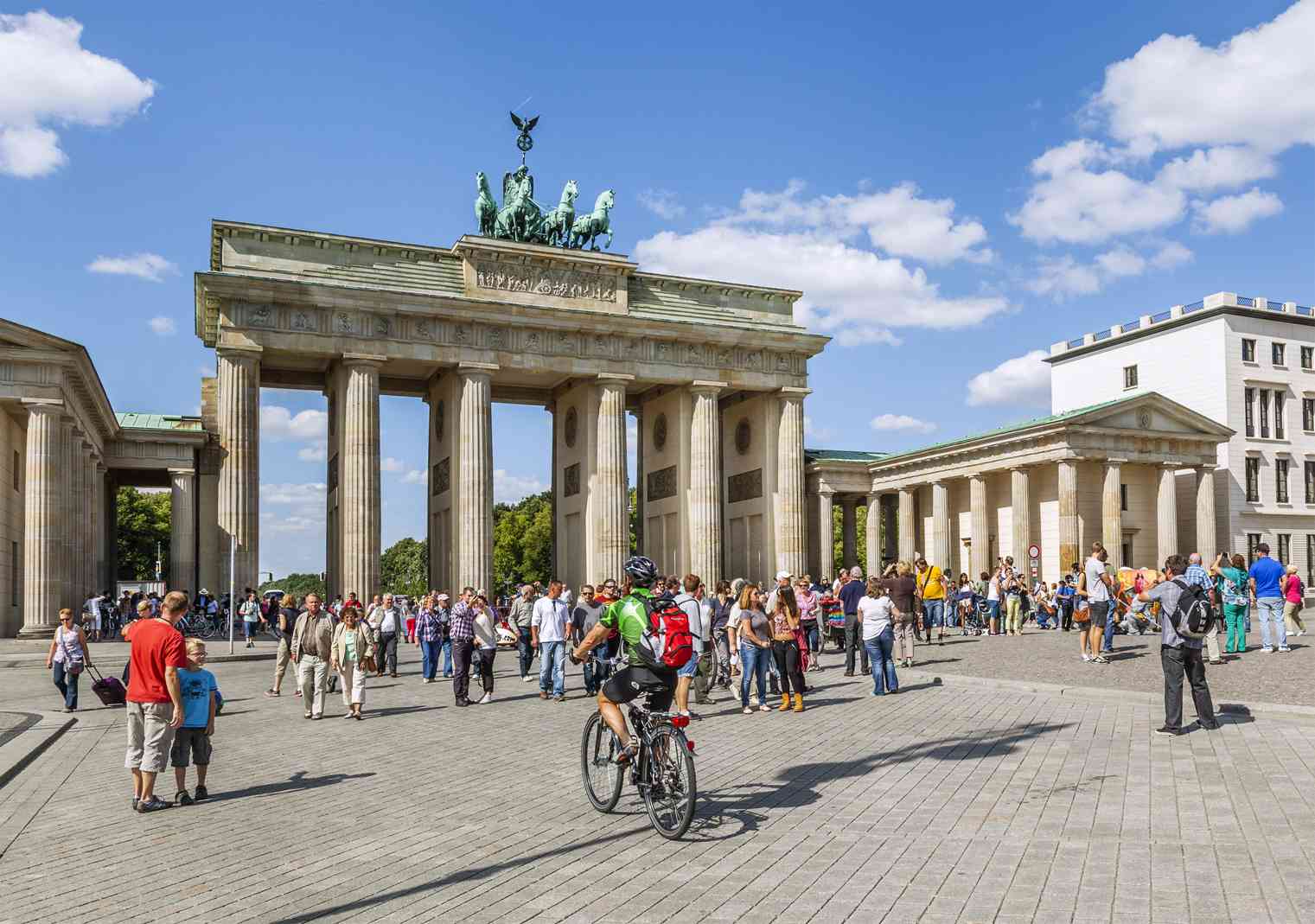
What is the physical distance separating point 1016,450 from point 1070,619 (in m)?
19.6

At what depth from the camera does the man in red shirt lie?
973 cm

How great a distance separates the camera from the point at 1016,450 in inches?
2052

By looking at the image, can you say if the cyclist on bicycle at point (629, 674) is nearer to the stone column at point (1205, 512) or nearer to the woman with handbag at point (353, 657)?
the woman with handbag at point (353, 657)

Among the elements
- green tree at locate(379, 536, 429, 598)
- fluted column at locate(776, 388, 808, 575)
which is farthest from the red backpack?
green tree at locate(379, 536, 429, 598)

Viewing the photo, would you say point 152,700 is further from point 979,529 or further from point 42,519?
point 979,529

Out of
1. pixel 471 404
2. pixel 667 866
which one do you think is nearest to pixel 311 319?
pixel 471 404

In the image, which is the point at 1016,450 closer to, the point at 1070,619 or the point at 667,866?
A: the point at 1070,619

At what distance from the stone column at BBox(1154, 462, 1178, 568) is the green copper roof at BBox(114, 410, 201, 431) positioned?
141 feet

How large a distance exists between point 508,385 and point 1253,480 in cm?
3937

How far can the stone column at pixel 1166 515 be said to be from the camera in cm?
5212

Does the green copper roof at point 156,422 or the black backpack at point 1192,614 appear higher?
the green copper roof at point 156,422

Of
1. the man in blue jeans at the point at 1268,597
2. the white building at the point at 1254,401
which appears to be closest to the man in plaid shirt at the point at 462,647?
the man in blue jeans at the point at 1268,597

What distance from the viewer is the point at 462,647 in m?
17.8

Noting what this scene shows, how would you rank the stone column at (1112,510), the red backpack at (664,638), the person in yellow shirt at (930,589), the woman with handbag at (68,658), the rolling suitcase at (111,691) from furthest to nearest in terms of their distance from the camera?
the stone column at (1112,510), the person in yellow shirt at (930,589), the woman with handbag at (68,658), the rolling suitcase at (111,691), the red backpack at (664,638)
